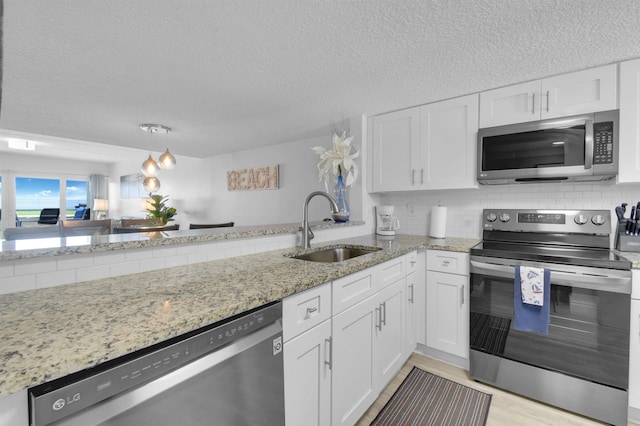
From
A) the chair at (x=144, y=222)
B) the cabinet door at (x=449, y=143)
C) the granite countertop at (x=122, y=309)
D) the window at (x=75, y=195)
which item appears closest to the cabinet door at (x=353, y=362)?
the granite countertop at (x=122, y=309)

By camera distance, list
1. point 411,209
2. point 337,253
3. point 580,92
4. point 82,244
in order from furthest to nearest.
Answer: point 411,209 → point 337,253 → point 580,92 → point 82,244

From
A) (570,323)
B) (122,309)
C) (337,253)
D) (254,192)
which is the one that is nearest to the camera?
(122,309)

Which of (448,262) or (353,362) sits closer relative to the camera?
(353,362)

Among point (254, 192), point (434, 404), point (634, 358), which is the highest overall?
point (254, 192)

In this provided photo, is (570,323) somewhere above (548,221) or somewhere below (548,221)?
below

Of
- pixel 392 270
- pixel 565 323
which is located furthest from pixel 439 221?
pixel 565 323

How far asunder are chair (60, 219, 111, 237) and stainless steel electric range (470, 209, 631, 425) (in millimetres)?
3775

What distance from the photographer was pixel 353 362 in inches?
57.4

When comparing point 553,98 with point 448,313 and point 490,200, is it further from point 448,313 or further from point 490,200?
point 448,313

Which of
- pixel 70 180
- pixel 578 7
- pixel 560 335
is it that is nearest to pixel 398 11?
pixel 578 7

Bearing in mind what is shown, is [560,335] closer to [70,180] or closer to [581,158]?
[581,158]

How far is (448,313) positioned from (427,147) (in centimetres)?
136

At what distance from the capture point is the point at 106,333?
2.24ft

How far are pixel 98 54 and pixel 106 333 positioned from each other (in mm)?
1801
